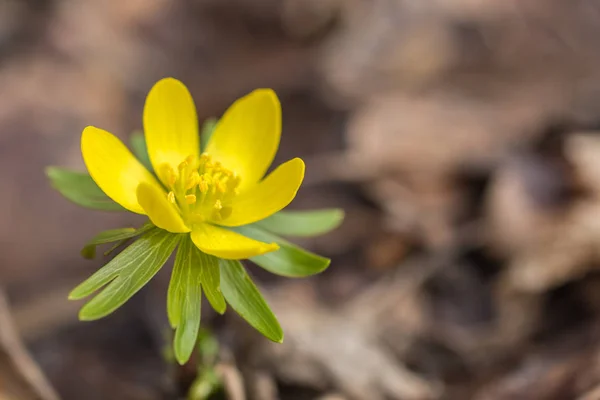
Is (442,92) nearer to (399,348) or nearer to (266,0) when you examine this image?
(266,0)

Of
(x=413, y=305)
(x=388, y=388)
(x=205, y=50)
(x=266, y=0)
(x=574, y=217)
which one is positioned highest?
(x=266, y=0)

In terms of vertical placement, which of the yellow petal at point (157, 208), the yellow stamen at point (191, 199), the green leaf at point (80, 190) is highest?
the yellow stamen at point (191, 199)

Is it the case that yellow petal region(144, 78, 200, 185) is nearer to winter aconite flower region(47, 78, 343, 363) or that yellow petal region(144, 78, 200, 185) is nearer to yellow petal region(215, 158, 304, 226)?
winter aconite flower region(47, 78, 343, 363)

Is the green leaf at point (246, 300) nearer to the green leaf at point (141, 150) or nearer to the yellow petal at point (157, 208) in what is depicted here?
the yellow petal at point (157, 208)

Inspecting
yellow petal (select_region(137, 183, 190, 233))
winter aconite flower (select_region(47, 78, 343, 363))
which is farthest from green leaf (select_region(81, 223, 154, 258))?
yellow petal (select_region(137, 183, 190, 233))

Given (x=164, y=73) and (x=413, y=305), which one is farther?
(x=164, y=73)

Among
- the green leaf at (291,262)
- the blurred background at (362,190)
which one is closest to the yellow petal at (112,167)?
the green leaf at (291,262)

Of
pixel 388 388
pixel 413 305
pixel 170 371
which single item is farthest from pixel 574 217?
pixel 170 371
